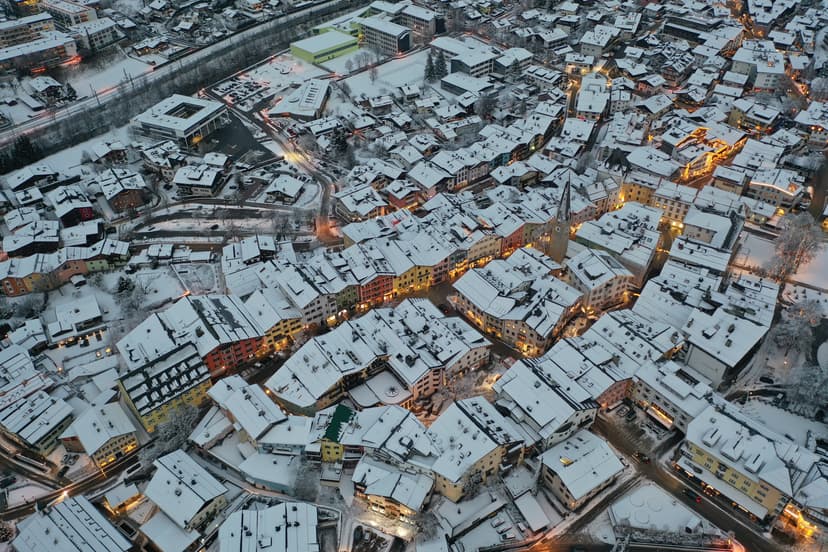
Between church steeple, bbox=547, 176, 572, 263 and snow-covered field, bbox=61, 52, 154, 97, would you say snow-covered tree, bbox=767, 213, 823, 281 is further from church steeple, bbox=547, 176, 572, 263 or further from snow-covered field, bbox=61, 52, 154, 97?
snow-covered field, bbox=61, 52, 154, 97

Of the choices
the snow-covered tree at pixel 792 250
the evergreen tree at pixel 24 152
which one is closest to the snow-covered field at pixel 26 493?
the evergreen tree at pixel 24 152

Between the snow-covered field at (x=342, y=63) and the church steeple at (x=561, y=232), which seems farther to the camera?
the snow-covered field at (x=342, y=63)

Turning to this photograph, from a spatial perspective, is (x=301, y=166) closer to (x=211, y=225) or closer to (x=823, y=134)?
(x=211, y=225)

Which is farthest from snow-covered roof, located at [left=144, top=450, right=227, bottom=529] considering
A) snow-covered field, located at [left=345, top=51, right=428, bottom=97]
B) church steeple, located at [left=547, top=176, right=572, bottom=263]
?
snow-covered field, located at [left=345, top=51, right=428, bottom=97]

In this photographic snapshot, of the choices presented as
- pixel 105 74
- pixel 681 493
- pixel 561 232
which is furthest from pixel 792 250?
pixel 105 74

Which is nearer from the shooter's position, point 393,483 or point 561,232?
point 393,483

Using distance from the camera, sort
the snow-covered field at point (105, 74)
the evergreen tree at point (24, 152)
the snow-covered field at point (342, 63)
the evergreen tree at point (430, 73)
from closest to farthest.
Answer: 1. the evergreen tree at point (24, 152)
2. the evergreen tree at point (430, 73)
3. the snow-covered field at point (105, 74)
4. the snow-covered field at point (342, 63)

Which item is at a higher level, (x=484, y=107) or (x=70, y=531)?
(x=484, y=107)

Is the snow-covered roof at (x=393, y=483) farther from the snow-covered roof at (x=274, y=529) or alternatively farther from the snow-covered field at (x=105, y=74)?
the snow-covered field at (x=105, y=74)

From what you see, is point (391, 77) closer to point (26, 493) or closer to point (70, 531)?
point (26, 493)
